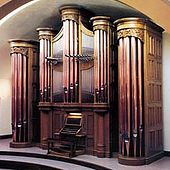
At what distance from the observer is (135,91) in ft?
21.2

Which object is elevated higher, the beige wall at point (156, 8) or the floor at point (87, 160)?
the beige wall at point (156, 8)

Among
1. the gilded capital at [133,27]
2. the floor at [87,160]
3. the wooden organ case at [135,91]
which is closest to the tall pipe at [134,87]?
the wooden organ case at [135,91]

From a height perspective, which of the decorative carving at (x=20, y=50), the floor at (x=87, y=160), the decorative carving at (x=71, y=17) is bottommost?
the floor at (x=87, y=160)

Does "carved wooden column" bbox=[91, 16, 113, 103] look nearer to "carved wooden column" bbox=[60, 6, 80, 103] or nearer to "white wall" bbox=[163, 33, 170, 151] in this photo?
"carved wooden column" bbox=[60, 6, 80, 103]

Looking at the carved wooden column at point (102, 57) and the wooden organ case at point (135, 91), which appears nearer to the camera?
the wooden organ case at point (135, 91)

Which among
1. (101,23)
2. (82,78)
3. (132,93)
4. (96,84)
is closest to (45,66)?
(82,78)

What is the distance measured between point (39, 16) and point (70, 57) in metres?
1.81

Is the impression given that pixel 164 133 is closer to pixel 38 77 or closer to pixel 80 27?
pixel 80 27

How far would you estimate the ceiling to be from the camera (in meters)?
7.69

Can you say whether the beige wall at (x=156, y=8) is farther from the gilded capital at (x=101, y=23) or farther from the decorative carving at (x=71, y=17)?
the decorative carving at (x=71, y=17)

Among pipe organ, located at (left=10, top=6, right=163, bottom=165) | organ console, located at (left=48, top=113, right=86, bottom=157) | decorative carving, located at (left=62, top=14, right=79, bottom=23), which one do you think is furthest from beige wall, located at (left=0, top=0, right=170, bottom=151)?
decorative carving, located at (left=62, top=14, right=79, bottom=23)

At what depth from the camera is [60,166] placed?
6.80m

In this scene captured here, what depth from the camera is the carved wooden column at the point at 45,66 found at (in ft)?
26.6

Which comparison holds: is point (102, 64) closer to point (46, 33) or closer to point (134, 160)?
point (46, 33)
